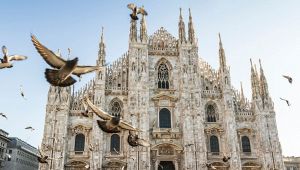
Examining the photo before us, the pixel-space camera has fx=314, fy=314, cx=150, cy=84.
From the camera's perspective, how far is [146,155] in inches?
1236

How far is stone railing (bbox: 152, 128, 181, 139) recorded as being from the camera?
32969mm

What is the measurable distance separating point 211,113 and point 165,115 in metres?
5.44

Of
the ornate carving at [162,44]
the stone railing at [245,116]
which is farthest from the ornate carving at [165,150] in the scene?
the ornate carving at [162,44]

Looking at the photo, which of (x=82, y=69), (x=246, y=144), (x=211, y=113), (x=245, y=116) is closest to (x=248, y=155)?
(x=246, y=144)

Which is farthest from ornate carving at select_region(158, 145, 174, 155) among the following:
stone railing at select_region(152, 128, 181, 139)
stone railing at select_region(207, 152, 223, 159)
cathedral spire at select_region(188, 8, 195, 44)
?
cathedral spire at select_region(188, 8, 195, 44)

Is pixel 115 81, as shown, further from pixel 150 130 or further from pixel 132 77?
pixel 150 130

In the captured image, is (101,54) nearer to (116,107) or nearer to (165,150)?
(116,107)

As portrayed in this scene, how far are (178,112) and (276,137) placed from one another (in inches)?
431

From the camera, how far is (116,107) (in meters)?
34.3

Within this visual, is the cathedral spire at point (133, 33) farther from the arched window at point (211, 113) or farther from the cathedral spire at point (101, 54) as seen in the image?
the arched window at point (211, 113)

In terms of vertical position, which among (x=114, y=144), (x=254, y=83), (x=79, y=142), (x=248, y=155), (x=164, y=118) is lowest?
(x=248, y=155)

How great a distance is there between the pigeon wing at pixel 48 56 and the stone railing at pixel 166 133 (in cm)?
2565

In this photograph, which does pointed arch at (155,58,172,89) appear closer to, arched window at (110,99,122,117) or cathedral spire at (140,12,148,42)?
cathedral spire at (140,12,148,42)

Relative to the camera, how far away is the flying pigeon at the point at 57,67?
7647mm
